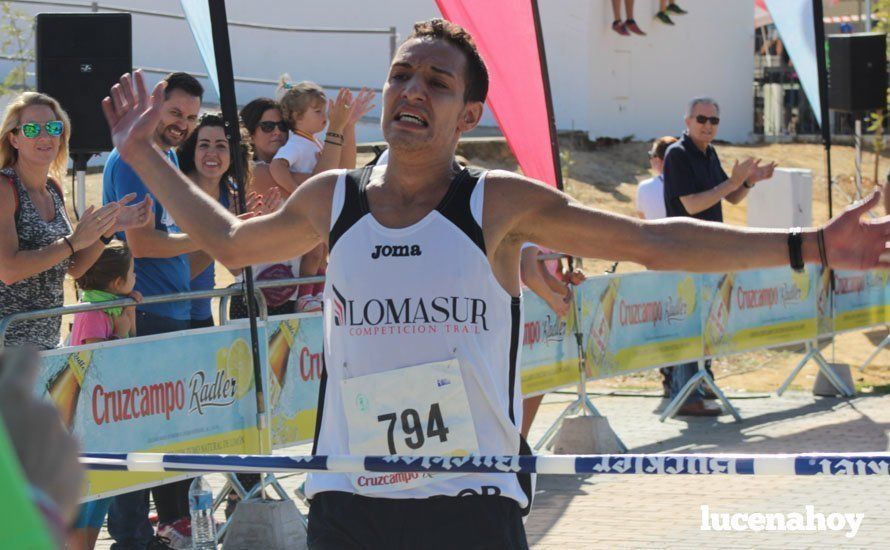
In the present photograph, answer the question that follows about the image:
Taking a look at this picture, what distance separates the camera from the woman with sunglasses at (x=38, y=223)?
578 cm

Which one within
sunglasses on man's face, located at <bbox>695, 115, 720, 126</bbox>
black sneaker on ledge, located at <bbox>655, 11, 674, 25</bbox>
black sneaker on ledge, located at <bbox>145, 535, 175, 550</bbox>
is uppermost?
black sneaker on ledge, located at <bbox>655, 11, 674, 25</bbox>

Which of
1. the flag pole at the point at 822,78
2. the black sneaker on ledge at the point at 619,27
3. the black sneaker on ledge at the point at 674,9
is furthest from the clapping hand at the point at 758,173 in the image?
the black sneaker on ledge at the point at 674,9

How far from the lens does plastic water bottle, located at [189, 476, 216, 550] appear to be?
635 centimetres

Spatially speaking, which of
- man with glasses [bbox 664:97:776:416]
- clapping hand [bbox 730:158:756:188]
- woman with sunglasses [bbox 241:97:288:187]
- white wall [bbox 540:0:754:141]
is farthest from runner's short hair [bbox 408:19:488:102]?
white wall [bbox 540:0:754:141]

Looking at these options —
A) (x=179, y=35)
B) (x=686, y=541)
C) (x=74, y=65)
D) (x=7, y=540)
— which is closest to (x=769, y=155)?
(x=179, y=35)

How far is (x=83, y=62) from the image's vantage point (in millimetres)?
9711

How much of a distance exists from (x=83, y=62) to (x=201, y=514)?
177 inches

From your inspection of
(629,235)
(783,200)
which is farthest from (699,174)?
(783,200)

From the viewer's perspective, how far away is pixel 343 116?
7812mm

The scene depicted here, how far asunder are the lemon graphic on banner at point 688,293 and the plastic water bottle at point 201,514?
4.97 metres

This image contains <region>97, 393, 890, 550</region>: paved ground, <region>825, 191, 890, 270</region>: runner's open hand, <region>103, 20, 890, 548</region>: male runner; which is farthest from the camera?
<region>97, 393, 890, 550</region>: paved ground

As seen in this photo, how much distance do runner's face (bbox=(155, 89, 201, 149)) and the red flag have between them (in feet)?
6.24

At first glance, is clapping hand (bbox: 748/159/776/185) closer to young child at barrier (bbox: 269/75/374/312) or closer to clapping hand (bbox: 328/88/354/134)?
young child at barrier (bbox: 269/75/374/312)

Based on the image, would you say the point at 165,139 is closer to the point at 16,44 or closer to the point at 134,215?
the point at 134,215
